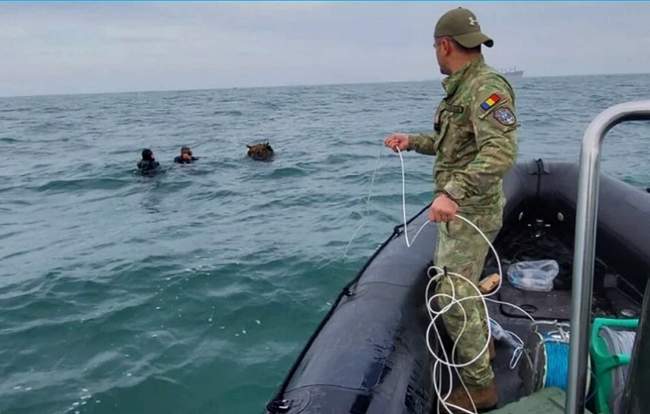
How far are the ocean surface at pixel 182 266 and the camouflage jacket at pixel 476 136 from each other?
292 centimetres

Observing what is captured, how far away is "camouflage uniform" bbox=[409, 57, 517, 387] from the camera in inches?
94.6

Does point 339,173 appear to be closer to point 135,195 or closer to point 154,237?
point 135,195

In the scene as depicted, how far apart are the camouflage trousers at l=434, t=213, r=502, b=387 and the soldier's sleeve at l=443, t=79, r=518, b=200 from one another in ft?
1.54

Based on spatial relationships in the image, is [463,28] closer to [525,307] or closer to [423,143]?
[423,143]

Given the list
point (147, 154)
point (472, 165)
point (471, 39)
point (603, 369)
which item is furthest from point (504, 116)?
point (147, 154)

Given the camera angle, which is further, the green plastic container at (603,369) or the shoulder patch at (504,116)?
the shoulder patch at (504,116)

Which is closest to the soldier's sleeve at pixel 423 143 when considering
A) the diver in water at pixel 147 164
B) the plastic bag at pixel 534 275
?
the plastic bag at pixel 534 275

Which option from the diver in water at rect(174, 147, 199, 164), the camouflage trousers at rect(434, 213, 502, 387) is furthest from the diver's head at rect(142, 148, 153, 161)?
the camouflage trousers at rect(434, 213, 502, 387)

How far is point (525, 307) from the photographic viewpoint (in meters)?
4.18

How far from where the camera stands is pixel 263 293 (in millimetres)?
6758

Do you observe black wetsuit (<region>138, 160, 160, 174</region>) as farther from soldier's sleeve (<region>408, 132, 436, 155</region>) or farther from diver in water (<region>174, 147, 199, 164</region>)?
soldier's sleeve (<region>408, 132, 436, 155</region>)

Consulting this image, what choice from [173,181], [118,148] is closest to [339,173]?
[173,181]

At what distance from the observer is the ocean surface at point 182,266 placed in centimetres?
500

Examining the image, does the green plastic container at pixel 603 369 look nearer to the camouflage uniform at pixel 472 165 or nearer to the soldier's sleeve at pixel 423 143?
the camouflage uniform at pixel 472 165
